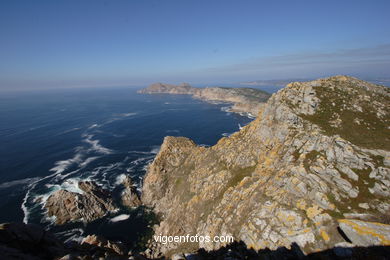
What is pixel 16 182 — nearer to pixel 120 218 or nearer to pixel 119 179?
pixel 119 179

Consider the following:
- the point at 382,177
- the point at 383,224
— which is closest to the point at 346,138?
the point at 382,177

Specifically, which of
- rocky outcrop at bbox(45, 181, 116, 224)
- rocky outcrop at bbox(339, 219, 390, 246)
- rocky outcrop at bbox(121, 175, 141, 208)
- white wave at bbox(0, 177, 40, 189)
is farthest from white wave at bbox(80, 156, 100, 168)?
rocky outcrop at bbox(339, 219, 390, 246)

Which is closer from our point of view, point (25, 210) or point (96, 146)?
point (25, 210)

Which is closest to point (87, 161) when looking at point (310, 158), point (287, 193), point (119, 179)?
point (119, 179)

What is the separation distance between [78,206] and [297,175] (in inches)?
2218

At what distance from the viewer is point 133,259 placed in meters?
18.8

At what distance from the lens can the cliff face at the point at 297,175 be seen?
2019cm

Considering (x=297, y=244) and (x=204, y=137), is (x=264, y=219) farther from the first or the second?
(x=204, y=137)

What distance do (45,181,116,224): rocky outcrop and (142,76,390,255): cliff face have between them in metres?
18.6

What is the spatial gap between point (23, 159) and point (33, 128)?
6711 cm

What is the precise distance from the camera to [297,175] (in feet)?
80.0

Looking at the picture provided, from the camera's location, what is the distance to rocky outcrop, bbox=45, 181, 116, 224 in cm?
5294

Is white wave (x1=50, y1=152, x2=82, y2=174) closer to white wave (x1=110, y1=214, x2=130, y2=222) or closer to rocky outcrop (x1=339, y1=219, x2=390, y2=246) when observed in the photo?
white wave (x1=110, y1=214, x2=130, y2=222)

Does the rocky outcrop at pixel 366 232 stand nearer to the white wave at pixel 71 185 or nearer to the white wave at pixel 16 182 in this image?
the white wave at pixel 71 185
